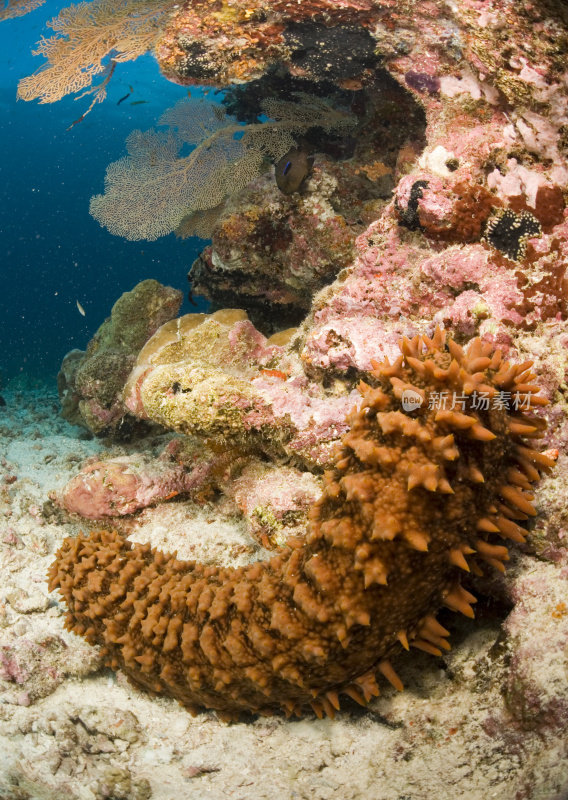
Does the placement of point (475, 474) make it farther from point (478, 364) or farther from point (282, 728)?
point (282, 728)

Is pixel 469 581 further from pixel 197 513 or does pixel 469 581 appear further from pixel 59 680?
pixel 59 680

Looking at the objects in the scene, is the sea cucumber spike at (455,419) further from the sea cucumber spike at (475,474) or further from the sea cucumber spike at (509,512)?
the sea cucumber spike at (509,512)

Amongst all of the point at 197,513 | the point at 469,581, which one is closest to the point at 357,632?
the point at 469,581

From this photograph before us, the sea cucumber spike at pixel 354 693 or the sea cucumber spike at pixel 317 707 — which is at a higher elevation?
the sea cucumber spike at pixel 354 693

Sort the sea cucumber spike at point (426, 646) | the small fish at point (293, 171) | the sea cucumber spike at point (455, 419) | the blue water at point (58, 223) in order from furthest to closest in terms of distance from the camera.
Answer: the blue water at point (58, 223) → the small fish at point (293, 171) → the sea cucumber spike at point (426, 646) → the sea cucumber spike at point (455, 419)

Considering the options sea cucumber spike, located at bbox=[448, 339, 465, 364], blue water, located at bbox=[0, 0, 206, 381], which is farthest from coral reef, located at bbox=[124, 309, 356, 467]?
blue water, located at bbox=[0, 0, 206, 381]

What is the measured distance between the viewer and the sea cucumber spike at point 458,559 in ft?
5.79

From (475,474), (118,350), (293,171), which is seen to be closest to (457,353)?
(475,474)

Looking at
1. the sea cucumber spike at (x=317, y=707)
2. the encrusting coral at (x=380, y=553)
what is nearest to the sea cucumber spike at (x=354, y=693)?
the encrusting coral at (x=380, y=553)

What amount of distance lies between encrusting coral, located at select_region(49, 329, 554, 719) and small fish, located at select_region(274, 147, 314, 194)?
364cm

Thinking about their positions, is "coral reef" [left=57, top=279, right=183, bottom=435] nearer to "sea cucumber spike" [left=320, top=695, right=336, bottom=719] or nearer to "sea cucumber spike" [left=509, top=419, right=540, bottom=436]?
"sea cucumber spike" [left=320, top=695, right=336, bottom=719]

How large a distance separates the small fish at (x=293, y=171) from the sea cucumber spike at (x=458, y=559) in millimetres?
4299

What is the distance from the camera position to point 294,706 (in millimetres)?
2250

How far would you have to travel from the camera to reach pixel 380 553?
1777mm
